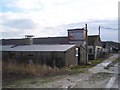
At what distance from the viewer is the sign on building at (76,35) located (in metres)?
43.6

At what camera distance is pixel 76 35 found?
147 feet

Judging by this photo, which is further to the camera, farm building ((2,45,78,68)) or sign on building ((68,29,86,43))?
sign on building ((68,29,86,43))

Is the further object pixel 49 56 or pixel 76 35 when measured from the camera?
pixel 76 35

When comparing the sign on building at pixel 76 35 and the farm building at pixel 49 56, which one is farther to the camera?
the sign on building at pixel 76 35

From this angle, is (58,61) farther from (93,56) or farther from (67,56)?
(93,56)

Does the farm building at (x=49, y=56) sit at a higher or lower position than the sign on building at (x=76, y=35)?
lower

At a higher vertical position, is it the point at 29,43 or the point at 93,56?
the point at 29,43

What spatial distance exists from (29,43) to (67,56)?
12469mm

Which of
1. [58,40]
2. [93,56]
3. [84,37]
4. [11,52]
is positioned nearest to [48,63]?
[11,52]

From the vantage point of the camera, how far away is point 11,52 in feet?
113

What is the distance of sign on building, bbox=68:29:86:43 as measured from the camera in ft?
143

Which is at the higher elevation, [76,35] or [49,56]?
[76,35]

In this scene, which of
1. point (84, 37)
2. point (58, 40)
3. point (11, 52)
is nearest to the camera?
point (11, 52)

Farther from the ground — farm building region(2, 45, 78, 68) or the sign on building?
the sign on building
